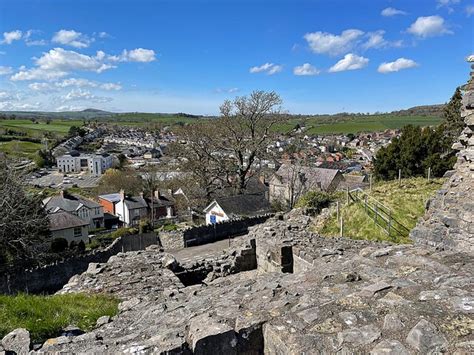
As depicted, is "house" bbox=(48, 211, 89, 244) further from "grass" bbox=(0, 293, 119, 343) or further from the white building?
the white building

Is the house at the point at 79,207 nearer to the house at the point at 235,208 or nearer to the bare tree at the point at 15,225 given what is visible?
the house at the point at 235,208

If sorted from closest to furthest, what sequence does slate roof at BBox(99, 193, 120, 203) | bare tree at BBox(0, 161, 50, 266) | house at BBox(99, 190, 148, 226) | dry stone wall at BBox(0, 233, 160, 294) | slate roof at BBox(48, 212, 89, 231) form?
dry stone wall at BBox(0, 233, 160, 294) → bare tree at BBox(0, 161, 50, 266) → slate roof at BBox(48, 212, 89, 231) → house at BBox(99, 190, 148, 226) → slate roof at BBox(99, 193, 120, 203)

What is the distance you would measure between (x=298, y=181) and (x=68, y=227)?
918 inches

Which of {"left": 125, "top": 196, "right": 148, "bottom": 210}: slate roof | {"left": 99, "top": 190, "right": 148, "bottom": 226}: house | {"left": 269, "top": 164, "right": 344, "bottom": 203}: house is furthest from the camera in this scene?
{"left": 125, "top": 196, "right": 148, "bottom": 210}: slate roof

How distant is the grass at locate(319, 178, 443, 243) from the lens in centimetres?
1285

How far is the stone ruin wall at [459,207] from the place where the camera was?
6316mm

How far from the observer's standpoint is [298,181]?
3228cm

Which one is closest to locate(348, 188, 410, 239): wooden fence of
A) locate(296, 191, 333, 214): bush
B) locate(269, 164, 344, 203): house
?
locate(296, 191, 333, 214): bush

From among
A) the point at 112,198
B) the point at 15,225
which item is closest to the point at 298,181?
the point at 15,225

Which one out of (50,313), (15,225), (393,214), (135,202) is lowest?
(135,202)

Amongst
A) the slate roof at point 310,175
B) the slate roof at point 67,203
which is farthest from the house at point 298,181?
the slate roof at point 67,203

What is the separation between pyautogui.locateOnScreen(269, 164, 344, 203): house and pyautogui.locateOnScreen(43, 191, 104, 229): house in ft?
78.9

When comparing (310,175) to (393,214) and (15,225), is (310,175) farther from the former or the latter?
(15,225)

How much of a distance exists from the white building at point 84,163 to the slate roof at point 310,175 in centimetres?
7922
